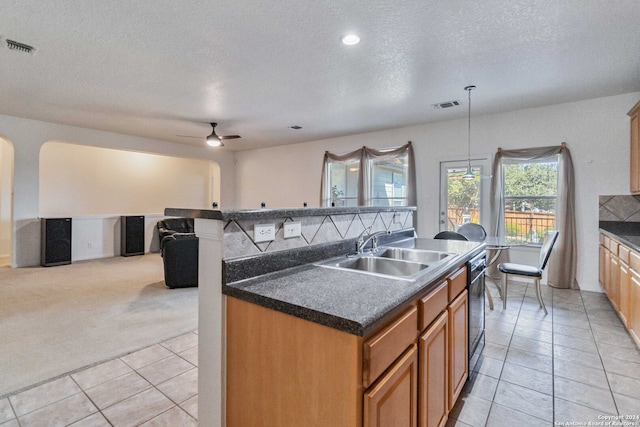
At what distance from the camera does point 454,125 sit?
5281 mm

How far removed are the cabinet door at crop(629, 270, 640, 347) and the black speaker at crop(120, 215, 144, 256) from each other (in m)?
8.21

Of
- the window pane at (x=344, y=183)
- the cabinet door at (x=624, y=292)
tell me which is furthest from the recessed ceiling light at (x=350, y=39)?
the window pane at (x=344, y=183)

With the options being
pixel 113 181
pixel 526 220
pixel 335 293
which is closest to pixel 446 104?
pixel 526 220

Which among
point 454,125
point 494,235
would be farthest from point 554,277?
point 454,125

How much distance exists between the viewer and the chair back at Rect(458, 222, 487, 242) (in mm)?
4180

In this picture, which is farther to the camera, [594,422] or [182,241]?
[182,241]

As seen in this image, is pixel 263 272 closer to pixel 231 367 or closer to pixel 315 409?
pixel 231 367

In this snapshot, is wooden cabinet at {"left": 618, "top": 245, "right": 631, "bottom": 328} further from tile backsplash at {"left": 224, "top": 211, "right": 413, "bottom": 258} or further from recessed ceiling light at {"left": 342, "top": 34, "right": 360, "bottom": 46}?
recessed ceiling light at {"left": 342, "top": 34, "right": 360, "bottom": 46}

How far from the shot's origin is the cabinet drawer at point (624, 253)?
280 centimetres

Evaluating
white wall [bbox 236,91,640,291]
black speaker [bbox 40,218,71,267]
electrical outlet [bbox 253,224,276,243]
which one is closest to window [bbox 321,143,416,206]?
white wall [bbox 236,91,640,291]

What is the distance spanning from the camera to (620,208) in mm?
4082

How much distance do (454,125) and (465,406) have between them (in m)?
4.54

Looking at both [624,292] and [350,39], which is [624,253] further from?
[350,39]

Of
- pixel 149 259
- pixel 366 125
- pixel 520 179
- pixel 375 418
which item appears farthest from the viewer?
pixel 149 259
